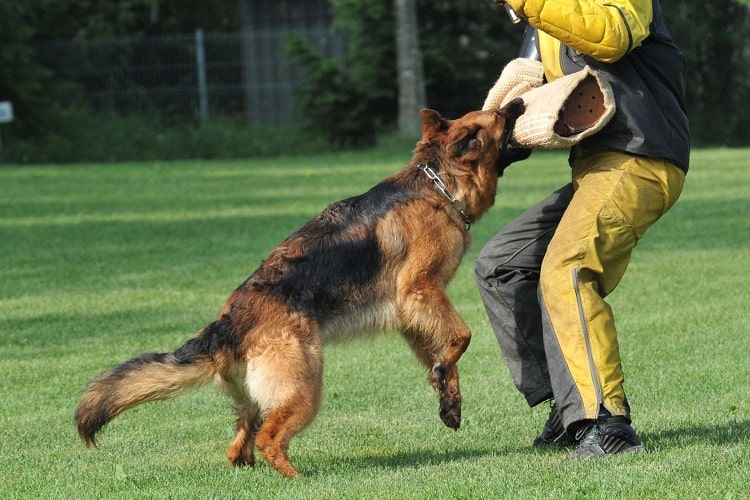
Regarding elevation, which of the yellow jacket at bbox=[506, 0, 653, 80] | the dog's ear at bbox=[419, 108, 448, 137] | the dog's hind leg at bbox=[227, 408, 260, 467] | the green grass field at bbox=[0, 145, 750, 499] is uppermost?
the yellow jacket at bbox=[506, 0, 653, 80]

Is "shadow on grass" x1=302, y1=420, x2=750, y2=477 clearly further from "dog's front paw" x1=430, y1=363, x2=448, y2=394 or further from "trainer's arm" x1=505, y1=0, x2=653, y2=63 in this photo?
"trainer's arm" x1=505, y1=0, x2=653, y2=63

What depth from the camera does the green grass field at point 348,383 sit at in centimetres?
491

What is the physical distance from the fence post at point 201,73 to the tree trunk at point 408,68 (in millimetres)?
4660

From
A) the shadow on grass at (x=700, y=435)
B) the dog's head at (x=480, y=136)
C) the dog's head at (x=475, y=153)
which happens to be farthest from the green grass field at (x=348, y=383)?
the dog's head at (x=480, y=136)

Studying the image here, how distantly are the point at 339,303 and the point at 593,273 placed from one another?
1.09 metres

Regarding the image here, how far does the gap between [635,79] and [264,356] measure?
1.91 m

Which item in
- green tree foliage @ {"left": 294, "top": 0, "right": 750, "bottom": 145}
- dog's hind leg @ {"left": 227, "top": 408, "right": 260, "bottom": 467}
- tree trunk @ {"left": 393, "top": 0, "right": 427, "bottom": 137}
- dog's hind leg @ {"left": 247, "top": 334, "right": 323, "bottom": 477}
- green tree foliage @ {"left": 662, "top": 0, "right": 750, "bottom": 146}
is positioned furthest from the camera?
green tree foliage @ {"left": 294, "top": 0, "right": 750, "bottom": 145}

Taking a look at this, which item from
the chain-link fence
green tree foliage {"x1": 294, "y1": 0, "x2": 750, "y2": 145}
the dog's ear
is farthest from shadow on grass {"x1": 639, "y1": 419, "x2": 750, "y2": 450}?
the chain-link fence

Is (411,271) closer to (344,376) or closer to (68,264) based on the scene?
(344,376)

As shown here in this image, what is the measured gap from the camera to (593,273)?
507cm

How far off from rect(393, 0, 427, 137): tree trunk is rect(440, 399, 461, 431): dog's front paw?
22476 millimetres

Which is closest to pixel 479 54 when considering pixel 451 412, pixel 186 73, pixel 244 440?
pixel 186 73

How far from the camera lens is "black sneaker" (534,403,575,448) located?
5477mm

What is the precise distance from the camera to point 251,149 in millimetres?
28219
